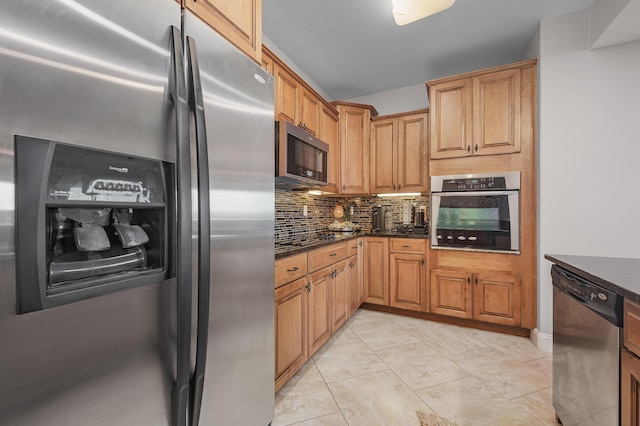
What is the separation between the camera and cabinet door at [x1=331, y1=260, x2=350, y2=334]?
2.49 meters

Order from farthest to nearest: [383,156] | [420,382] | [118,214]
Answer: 1. [383,156]
2. [420,382]
3. [118,214]

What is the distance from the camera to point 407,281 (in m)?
3.13

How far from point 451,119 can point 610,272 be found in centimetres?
216

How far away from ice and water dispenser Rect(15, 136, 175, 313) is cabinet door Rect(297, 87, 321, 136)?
6.15 feet

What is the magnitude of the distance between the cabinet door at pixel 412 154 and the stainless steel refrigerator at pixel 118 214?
2654 millimetres

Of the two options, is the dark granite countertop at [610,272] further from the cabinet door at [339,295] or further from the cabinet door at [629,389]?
the cabinet door at [339,295]

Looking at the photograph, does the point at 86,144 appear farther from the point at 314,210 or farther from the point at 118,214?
the point at 314,210

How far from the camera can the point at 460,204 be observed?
2.88 meters

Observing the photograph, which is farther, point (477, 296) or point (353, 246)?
point (353, 246)

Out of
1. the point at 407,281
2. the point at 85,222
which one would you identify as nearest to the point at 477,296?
the point at 407,281

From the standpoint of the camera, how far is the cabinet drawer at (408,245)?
10.0 ft

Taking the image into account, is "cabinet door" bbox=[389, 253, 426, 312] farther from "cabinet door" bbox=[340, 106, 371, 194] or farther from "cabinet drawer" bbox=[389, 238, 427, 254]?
"cabinet door" bbox=[340, 106, 371, 194]

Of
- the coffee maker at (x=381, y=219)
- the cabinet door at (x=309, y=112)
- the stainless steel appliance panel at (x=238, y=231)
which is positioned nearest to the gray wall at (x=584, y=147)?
the coffee maker at (x=381, y=219)

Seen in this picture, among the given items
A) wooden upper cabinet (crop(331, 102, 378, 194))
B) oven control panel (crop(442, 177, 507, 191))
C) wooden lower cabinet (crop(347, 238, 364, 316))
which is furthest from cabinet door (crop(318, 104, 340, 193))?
oven control panel (crop(442, 177, 507, 191))
